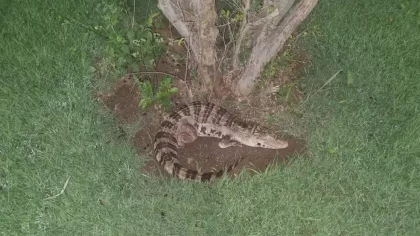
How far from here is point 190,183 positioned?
13.5ft

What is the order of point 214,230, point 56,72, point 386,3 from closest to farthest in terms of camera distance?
point 214,230
point 56,72
point 386,3

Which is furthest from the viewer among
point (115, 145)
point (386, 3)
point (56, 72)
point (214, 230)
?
point (386, 3)

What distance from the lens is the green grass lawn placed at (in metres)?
4.03

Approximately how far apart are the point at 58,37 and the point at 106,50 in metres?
0.63

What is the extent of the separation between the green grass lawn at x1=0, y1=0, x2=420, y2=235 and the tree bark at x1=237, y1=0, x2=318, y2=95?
0.64 m

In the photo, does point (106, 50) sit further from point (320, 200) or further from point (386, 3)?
point (386, 3)

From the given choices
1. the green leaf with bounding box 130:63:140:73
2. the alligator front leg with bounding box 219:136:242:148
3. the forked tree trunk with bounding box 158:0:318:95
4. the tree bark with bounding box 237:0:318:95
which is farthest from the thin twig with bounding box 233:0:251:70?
the green leaf with bounding box 130:63:140:73

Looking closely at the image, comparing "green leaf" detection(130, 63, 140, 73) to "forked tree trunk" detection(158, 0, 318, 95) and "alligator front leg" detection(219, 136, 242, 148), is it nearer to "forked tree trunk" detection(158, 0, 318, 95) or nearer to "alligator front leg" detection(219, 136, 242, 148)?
"forked tree trunk" detection(158, 0, 318, 95)

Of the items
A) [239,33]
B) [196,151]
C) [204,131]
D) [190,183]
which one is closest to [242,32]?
[239,33]

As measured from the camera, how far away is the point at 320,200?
4098mm

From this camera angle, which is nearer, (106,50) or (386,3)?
(106,50)

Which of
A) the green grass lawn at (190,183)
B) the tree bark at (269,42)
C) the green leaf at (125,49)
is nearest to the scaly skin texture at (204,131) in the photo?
the green grass lawn at (190,183)

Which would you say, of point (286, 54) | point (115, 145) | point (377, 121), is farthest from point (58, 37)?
point (377, 121)

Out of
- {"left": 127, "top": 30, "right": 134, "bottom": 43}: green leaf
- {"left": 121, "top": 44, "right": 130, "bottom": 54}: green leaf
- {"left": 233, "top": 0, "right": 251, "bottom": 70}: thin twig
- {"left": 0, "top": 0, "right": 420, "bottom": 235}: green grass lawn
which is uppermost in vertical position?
{"left": 233, "top": 0, "right": 251, "bottom": 70}: thin twig
